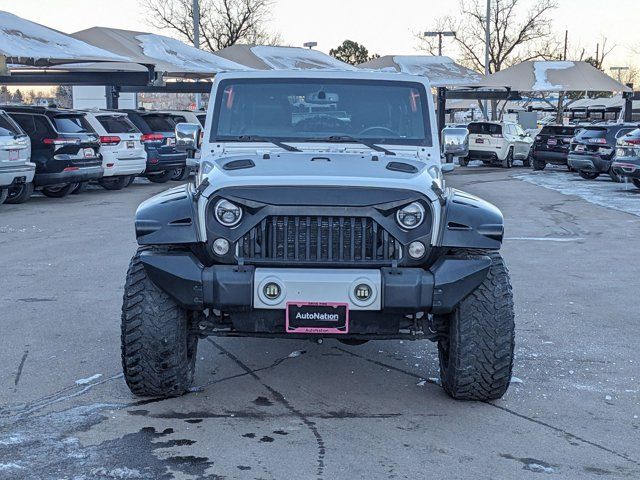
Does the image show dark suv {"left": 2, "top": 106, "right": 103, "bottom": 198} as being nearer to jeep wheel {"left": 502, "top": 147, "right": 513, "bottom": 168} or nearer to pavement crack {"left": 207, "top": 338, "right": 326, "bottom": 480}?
pavement crack {"left": 207, "top": 338, "right": 326, "bottom": 480}

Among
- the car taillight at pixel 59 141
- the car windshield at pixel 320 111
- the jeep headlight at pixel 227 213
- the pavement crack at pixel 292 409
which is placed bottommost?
the pavement crack at pixel 292 409

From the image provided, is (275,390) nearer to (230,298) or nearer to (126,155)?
(230,298)

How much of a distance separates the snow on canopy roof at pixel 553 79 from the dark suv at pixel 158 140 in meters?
16.8

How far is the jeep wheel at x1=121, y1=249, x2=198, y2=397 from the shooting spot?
212 inches

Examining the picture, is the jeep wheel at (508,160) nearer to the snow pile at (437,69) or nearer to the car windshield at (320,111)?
the snow pile at (437,69)

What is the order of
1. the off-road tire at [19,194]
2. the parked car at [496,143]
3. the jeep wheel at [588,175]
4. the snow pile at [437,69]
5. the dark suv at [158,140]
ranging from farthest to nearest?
the snow pile at [437,69] → the parked car at [496,143] → the jeep wheel at [588,175] → the dark suv at [158,140] → the off-road tire at [19,194]

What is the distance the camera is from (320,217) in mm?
5281

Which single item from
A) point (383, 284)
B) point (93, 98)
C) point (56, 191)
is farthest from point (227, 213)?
point (93, 98)

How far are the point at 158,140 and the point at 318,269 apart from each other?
18.3 metres

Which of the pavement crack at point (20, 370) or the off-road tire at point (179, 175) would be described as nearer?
the pavement crack at point (20, 370)

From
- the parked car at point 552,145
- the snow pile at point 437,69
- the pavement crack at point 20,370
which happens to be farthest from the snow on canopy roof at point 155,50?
the pavement crack at point 20,370

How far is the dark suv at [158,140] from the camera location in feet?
74.8

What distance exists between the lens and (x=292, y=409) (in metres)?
5.54

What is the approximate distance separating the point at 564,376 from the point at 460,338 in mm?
1300
